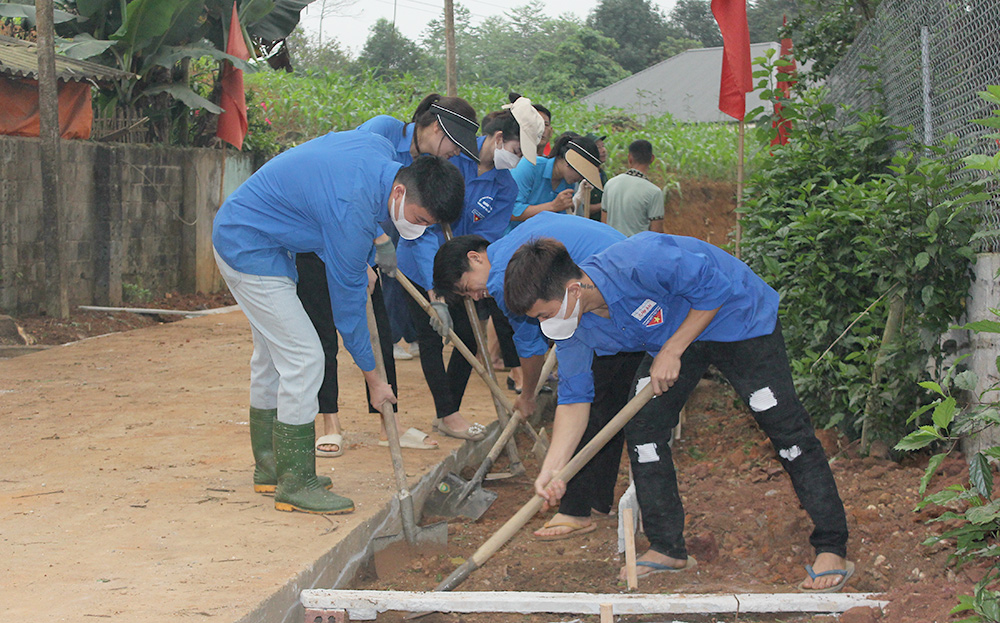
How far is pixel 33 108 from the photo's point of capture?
344 inches

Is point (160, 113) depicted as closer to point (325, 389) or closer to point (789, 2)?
point (325, 389)

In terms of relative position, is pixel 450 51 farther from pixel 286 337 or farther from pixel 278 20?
pixel 286 337

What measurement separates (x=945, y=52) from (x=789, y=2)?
147 feet

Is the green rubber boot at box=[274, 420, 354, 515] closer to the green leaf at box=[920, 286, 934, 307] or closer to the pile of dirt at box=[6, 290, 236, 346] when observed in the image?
the green leaf at box=[920, 286, 934, 307]

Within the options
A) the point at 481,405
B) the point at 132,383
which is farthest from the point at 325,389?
the point at 132,383

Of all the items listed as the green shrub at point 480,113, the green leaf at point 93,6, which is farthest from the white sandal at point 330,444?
the green shrub at point 480,113

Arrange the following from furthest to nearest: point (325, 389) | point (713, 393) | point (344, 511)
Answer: point (713, 393), point (325, 389), point (344, 511)

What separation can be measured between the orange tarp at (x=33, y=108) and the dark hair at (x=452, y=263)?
22.3 feet

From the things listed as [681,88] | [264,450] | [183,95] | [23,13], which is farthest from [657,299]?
[681,88]

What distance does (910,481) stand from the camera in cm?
381

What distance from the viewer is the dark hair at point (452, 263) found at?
3.58 m

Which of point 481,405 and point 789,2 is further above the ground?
point 789,2

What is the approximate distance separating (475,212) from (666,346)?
216 centimetres

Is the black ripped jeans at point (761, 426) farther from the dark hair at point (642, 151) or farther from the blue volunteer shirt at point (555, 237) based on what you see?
the dark hair at point (642, 151)
